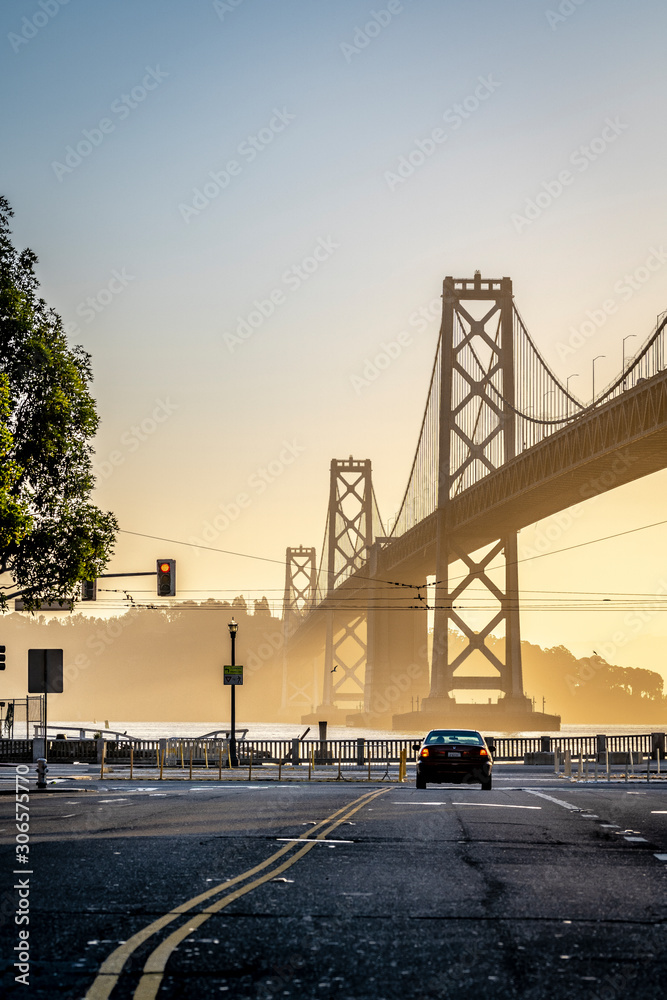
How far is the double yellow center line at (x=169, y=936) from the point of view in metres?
5.75

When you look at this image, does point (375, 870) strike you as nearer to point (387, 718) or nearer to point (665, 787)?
point (665, 787)

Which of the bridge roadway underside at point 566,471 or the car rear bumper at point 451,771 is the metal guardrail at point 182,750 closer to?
the bridge roadway underside at point 566,471

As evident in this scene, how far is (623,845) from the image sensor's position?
13.3m

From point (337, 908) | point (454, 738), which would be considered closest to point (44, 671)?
point (454, 738)

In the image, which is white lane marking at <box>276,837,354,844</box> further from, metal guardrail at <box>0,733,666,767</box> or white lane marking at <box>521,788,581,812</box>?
metal guardrail at <box>0,733,666,767</box>

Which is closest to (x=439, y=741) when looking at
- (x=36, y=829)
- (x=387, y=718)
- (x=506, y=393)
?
(x=36, y=829)

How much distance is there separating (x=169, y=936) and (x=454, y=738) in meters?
20.5

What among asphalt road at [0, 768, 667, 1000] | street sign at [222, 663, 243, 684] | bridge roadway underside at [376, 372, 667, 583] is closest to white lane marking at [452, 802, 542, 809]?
asphalt road at [0, 768, 667, 1000]

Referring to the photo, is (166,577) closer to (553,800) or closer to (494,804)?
(553,800)

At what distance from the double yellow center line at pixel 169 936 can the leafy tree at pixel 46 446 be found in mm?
16064

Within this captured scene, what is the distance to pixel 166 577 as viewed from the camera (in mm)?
31500

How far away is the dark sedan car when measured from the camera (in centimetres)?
2658

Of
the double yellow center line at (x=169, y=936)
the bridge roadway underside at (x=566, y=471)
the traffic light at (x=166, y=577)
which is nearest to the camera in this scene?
the double yellow center line at (x=169, y=936)

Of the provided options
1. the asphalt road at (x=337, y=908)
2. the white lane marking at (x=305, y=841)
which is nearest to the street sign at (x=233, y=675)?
the asphalt road at (x=337, y=908)
